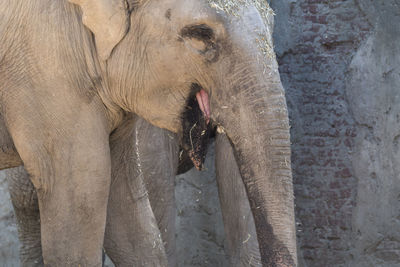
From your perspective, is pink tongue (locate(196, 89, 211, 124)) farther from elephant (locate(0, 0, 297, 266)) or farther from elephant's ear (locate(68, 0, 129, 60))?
elephant's ear (locate(68, 0, 129, 60))

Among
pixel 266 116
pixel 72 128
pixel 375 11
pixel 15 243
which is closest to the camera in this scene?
pixel 266 116

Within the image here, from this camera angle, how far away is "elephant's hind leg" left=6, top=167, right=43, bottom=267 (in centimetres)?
413

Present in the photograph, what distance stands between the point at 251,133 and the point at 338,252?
228 centimetres

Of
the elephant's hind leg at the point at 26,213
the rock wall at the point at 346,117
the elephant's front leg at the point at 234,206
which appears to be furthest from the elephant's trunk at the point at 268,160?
the rock wall at the point at 346,117

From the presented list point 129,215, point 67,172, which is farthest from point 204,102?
point 129,215

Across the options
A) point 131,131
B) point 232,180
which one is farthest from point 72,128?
point 232,180

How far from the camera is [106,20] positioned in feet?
8.90

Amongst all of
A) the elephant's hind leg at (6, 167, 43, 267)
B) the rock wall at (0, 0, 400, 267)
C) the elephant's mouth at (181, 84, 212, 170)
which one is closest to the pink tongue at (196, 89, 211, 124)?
the elephant's mouth at (181, 84, 212, 170)

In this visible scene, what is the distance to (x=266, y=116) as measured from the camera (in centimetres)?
253

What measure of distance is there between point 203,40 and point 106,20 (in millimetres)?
337

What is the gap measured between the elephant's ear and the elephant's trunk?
46 cm

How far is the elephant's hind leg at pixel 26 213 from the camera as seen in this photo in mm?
4129

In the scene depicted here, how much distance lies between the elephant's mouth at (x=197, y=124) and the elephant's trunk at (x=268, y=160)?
210 millimetres

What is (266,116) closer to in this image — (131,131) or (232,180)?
(131,131)
